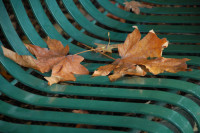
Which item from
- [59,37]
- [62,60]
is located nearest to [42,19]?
→ [59,37]

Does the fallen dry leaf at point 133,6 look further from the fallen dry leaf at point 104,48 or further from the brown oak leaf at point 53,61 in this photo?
the brown oak leaf at point 53,61

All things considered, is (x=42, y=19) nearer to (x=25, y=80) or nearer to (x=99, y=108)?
(x=25, y=80)

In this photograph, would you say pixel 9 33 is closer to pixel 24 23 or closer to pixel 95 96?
pixel 24 23

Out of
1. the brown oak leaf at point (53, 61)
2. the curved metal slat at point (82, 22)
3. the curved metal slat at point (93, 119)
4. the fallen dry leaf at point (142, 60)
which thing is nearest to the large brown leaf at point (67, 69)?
the brown oak leaf at point (53, 61)

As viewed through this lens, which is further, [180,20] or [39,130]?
[180,20]

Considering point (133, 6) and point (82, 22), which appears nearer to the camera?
point (82, 22)

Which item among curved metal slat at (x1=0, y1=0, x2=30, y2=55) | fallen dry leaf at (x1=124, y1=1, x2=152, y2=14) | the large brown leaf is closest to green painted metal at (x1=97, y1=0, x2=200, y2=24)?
fallen dry leaf at (x1=124, y1=1, x2=152, y2=14)

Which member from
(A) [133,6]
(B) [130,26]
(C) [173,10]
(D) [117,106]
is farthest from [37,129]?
(C) [173,10]
